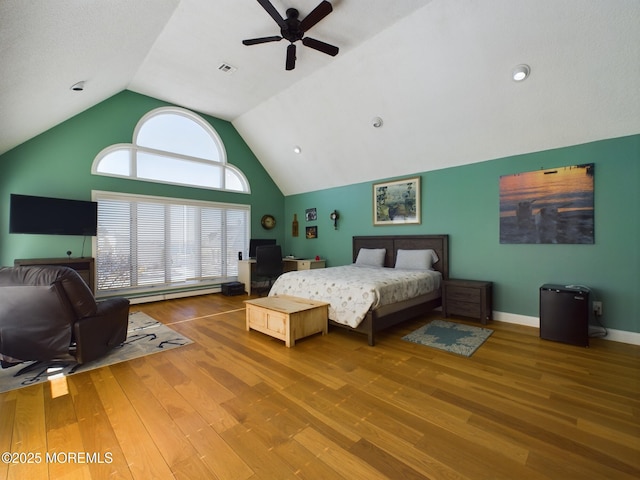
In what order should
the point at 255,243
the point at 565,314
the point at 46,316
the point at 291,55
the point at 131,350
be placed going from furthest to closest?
1. the point at 255,243
2. the point at 291,55
3. the point at 565,314
4. the point at 131,350
5. the point at 46,316

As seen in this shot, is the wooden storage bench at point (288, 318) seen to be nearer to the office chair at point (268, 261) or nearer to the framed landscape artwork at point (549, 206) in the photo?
the office chair at point (268, 261)

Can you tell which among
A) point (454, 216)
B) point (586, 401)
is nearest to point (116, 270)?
point (454, 216)

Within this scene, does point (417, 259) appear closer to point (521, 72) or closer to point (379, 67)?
point (521, 72)

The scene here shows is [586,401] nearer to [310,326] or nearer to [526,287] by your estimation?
[526,287]

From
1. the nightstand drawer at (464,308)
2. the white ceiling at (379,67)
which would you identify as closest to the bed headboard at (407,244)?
the nightstand drawer at (464,308)

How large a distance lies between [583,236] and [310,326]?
3.44 m

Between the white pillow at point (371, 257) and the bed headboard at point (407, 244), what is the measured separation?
157mm

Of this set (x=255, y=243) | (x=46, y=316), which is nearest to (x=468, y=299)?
(x=255, y=243)

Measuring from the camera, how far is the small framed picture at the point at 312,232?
261 inches

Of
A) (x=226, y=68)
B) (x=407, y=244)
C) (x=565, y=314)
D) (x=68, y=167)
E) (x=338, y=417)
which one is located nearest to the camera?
(x=338, y=417)

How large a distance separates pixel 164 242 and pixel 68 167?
1.83m

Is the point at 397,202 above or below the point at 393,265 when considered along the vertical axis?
Answer: above

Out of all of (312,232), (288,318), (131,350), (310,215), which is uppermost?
(310,215)

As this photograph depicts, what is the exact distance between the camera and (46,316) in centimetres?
233
